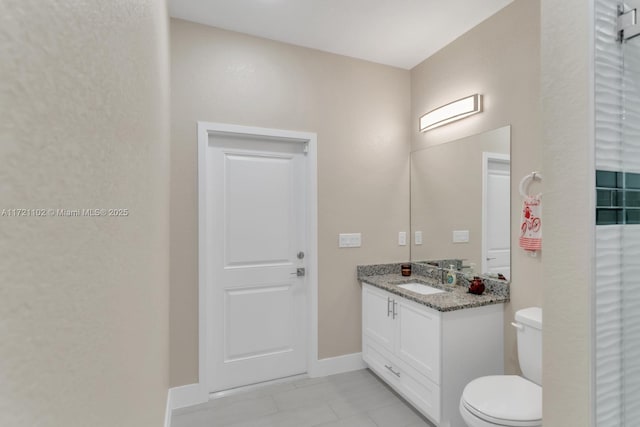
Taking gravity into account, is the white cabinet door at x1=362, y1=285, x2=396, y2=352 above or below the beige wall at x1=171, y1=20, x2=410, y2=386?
below

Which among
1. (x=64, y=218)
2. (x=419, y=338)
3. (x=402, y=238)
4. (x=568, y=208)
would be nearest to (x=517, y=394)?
(x=419, y=338)

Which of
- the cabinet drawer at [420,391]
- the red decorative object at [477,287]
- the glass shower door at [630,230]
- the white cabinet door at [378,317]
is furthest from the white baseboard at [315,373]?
the glass shower door at [630,230]

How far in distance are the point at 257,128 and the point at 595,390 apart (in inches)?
93.4

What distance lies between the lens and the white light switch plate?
2.79 metres

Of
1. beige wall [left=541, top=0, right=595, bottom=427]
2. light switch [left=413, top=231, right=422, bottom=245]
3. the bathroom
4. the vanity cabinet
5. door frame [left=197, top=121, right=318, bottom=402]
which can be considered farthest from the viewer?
light switch [left=413, top=231, right=422, bottom=245]

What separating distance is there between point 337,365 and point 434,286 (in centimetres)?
108

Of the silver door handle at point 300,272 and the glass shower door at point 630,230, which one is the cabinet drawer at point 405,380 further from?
the glass shower door at point 630,230

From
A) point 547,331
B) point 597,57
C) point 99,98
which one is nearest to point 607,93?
point 597,57

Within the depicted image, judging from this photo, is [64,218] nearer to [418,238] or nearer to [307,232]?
[307,232]

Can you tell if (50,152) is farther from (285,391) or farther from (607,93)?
(285,391)

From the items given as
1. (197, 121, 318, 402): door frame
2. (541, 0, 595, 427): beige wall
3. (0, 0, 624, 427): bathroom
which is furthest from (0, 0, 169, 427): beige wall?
(197, 121, 318, 402): door frame

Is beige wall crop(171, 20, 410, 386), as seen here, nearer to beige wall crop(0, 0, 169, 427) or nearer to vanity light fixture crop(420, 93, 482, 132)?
vanity light fixture crop(420, 93, 482, 132)

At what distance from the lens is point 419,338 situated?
2100mm

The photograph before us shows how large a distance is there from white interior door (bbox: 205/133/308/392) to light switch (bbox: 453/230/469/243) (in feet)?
4.09
